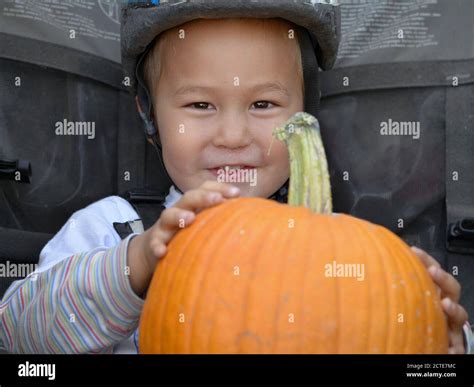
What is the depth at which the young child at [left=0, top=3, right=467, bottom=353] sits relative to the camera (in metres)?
1.65

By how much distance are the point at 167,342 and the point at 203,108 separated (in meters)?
0.79

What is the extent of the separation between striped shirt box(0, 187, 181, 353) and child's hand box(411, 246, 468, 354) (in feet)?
1.73

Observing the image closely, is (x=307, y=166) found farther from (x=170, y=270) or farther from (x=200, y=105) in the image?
(x=200, y=105)

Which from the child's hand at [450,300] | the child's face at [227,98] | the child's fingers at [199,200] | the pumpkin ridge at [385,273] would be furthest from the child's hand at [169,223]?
the child's face at [227,98]

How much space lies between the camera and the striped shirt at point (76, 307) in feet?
5.11

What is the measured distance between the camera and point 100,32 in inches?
92.7

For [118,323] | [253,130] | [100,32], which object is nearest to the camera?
[118,323]

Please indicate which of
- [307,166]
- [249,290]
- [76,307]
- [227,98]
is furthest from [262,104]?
[249,290]
